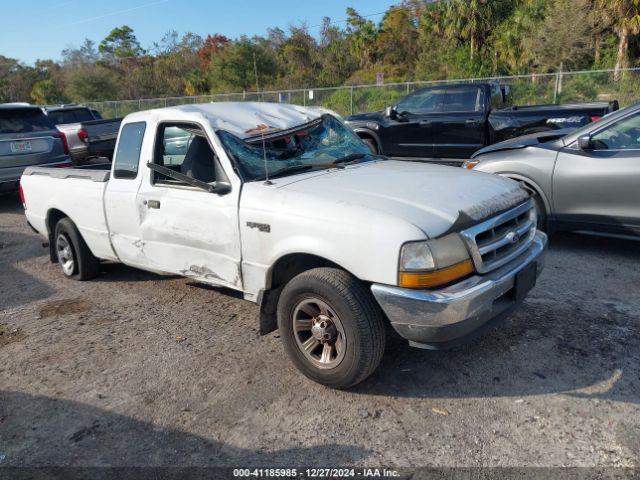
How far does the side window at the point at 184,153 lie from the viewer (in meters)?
3.99

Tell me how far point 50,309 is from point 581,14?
28.8m

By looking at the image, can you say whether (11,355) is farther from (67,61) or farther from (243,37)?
(67,61)

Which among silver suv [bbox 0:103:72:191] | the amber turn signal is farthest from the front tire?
silver suv [bbox 0:103:72:191]

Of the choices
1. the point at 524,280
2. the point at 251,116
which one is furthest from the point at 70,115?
the point at 524,280

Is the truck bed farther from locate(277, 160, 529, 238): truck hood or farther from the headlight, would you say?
the headlight

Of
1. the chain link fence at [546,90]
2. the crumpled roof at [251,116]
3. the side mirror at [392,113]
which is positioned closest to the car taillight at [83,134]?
the chain link fence at [546,90]

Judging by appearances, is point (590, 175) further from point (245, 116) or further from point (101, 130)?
point (101, 130)

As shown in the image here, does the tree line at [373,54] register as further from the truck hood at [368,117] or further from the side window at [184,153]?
the side window at [184,153]

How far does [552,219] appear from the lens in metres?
5.71

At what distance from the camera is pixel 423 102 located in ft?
36.2

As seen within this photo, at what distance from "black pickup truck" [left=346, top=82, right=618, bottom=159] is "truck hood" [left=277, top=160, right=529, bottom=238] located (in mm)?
6057

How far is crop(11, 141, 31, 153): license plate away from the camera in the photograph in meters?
9.01

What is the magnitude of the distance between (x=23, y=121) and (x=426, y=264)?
9.37 m

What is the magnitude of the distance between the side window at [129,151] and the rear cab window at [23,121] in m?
5.89
